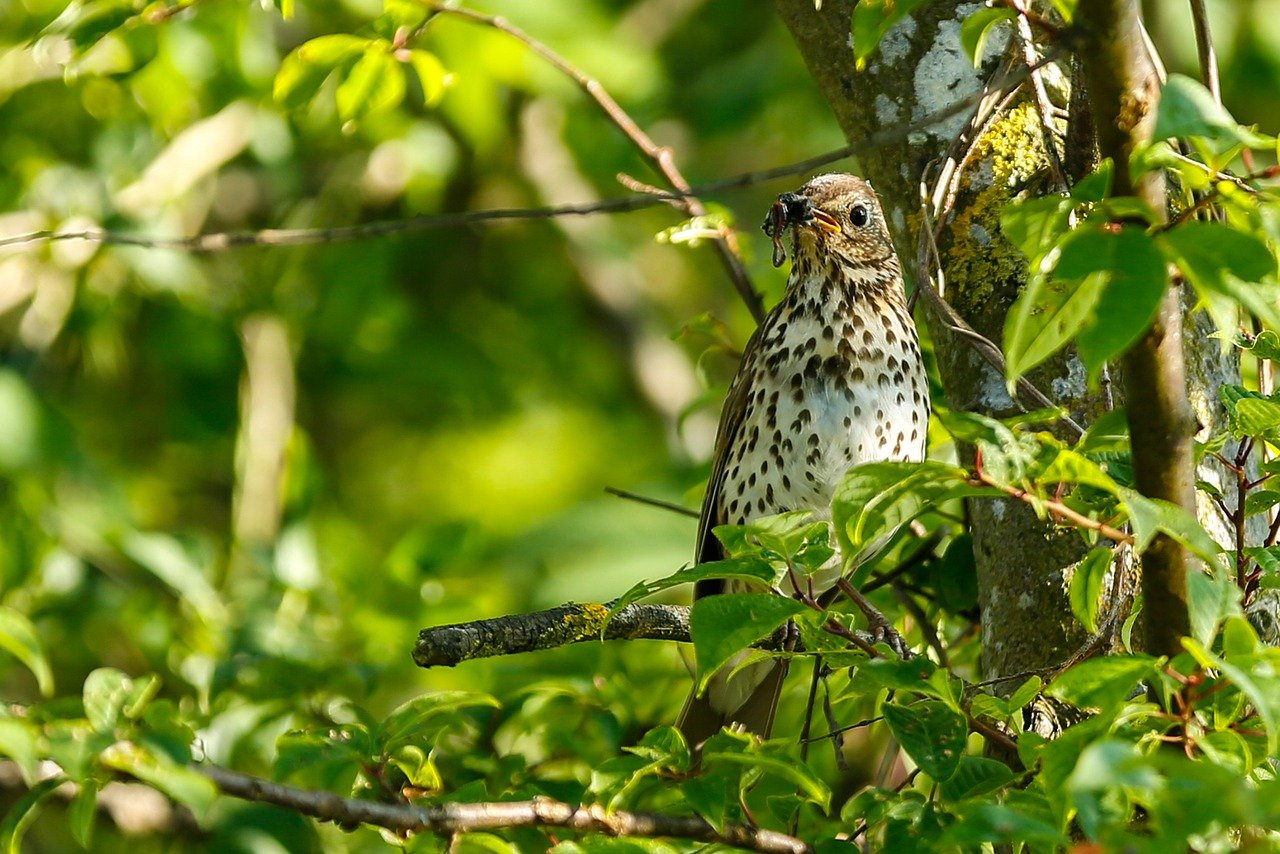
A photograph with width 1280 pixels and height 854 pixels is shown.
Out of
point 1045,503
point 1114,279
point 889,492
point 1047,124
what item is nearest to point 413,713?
point 889,492

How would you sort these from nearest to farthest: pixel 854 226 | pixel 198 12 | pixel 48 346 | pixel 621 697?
pixel 621 697, pixel 854 226, pixel 198 12, pixel 48 346

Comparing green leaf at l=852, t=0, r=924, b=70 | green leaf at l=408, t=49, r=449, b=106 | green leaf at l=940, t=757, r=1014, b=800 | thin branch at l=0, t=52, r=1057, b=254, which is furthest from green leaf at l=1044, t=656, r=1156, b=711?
green leaf at l=408, t=49, r=449, b=106

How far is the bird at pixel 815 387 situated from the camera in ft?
12.1

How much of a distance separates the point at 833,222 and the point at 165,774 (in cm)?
226

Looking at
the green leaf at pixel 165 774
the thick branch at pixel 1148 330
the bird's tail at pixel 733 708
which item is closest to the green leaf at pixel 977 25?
the thick branch at pixel 1148 330

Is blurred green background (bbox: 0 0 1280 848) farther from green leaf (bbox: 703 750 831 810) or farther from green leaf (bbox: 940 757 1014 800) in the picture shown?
green leaf (bbox: 940 757 1014 800)

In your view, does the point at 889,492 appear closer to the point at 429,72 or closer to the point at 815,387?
the point at 429,72

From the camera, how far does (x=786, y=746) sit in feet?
7.66

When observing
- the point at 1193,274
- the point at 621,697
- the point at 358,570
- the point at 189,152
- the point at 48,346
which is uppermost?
the point at 189,152

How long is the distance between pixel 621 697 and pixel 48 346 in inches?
134

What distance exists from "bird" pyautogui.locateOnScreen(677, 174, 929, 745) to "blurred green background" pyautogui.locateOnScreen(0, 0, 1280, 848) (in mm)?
169

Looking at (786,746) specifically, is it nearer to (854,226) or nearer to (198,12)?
(854,226)

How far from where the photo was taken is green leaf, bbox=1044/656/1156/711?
1.71 meters

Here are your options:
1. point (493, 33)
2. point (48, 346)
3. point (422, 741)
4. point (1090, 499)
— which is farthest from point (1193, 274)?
point (48, 346)
